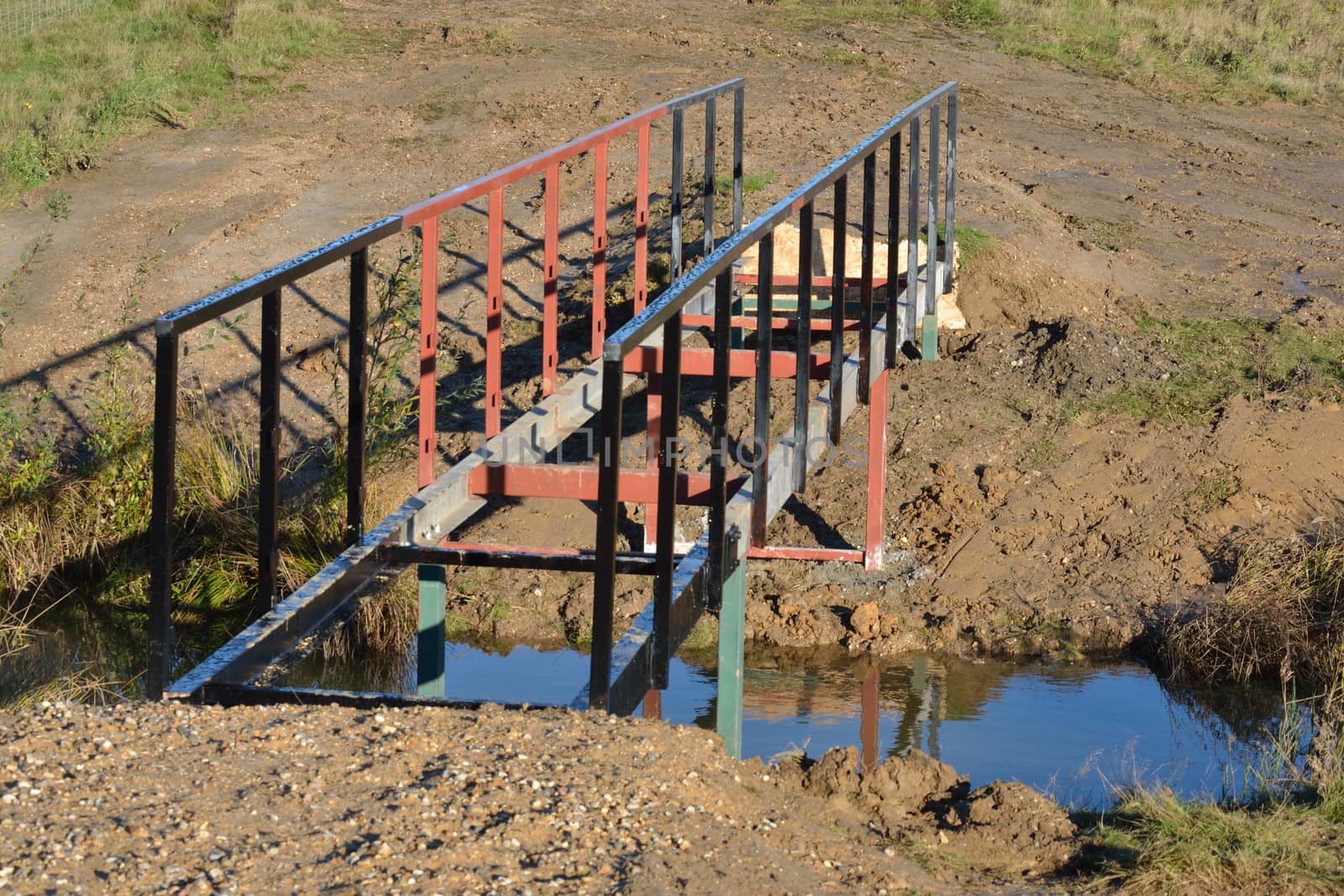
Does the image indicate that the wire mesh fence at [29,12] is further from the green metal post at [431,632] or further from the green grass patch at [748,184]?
the green metal post at [431,632]

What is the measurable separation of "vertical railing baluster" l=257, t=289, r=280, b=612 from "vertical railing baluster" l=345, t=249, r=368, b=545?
503 mm

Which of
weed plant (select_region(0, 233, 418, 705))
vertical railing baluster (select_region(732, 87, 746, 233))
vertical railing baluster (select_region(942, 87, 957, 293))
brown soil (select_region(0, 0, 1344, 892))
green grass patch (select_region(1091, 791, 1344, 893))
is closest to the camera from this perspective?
brown soil (select_region(0, 0, 1344, 892))

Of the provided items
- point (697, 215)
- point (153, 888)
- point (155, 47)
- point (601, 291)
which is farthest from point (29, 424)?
point (155, 47)

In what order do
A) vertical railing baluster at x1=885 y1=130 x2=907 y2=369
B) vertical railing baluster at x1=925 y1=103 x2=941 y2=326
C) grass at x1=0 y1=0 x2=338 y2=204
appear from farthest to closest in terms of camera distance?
grass at x1=0 y1=0 x2=338 y2=204 < vertical railing baluster at x1=925 y1=103 x2=941 y2=326 < vertical railing baluster at x1=885 y1=130 x2=907 y2=369

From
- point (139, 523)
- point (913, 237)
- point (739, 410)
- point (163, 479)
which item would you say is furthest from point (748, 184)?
point (163, 479)

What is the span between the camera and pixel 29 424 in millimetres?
8852

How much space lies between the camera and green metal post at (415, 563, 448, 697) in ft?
22.1

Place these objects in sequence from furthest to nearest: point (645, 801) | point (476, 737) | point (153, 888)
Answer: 1. point (476, 737)
2. point (645, 801)
3. point (153, 888)

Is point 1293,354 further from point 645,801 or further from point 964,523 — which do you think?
point 645,801

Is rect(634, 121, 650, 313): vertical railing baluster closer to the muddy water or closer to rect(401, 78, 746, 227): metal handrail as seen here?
rect(401, 78, 746, 227): metal handrail

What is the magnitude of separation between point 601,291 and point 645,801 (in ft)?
14.3

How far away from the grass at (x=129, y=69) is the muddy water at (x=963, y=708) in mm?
7526

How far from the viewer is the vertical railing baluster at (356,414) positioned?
224 inches

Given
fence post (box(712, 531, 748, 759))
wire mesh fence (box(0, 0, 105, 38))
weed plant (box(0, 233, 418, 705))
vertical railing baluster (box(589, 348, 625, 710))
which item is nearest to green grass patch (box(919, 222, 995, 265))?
weed plant (box(0, 233, 418, 705))
